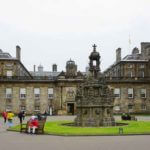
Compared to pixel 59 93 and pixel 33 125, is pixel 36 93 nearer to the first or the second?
pixel 59 93

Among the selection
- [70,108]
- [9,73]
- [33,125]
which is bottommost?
[70,108]

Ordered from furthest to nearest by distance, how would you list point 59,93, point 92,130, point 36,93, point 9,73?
1. point 9,73
2. point 36,93
3. point 59,93
4. point 92,130

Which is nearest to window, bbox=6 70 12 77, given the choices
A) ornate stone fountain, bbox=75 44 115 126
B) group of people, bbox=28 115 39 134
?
ornate stone fountain, bbox=75 44 115 126

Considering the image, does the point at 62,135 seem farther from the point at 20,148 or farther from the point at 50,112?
the point at 50,112

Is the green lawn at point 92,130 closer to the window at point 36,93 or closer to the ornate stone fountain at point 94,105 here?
the ornate stone fountain at point 94,105

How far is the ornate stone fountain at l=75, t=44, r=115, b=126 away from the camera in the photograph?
3294cm

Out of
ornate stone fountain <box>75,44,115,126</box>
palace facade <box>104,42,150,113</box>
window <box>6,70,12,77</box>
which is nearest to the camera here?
ornate stone fountain <box>75,44,115,126</box>

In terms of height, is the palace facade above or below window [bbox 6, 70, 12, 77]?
below

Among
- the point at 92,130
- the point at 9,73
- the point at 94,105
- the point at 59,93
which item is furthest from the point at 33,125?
the point at 9,73

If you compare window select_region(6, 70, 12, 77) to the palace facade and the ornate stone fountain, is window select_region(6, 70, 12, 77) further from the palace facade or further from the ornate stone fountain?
the ornate stone fountain

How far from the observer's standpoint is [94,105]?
33094 millimetres

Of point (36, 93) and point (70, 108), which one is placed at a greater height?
point (36, 93)

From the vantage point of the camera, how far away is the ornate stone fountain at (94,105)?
32.9 m

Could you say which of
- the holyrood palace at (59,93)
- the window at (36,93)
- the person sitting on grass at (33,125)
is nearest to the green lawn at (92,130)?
the person sitting on grass at (33,125)
